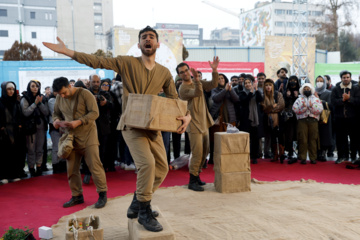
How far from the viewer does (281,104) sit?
7.42 meters

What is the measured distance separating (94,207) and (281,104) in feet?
14.8

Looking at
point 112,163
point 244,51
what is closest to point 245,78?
point 112,163

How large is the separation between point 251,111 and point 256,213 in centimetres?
340

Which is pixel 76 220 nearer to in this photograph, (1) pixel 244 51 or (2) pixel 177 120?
(2) pixel 177 120

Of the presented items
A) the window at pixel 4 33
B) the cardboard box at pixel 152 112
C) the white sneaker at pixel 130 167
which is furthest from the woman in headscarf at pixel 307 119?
the window at pixel 4 33

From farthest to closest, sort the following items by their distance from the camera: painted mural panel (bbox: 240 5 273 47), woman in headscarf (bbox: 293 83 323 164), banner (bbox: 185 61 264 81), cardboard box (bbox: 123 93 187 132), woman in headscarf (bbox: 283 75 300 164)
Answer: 1. painted mural panel (bbox: 240 5 273 47)
2. banner (bbox: 185 61 264 81)
3. woman in headscarf (bbox: 283 75 300 164)
4. woman in headscarf (bbox: 293 83 323 164)
5. cardboard box (bbox: 123 93 187 132)

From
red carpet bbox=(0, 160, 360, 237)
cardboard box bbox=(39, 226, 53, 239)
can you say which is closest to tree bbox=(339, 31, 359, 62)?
red carpet bbox=(0, 160, 360, 237)

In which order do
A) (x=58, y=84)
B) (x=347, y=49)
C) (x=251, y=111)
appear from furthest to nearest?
(x=347, y=49) → (x=251, y=111) → (x=58, y=84)

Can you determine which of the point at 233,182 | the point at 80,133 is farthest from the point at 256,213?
the point at 80,133

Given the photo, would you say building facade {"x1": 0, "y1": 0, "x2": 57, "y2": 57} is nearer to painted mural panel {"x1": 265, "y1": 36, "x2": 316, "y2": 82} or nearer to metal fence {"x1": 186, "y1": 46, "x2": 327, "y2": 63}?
metal fence {"x1": 186, "y1": 46, "x2": 327, "y2": 63}

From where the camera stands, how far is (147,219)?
3.29 meters

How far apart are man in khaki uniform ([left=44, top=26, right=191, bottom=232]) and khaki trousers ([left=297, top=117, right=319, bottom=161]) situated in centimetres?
457

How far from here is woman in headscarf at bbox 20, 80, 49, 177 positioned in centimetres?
654

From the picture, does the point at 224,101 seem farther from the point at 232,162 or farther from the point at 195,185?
the point at 195,185
